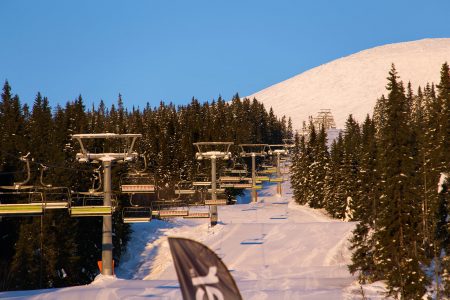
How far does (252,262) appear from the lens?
154ft

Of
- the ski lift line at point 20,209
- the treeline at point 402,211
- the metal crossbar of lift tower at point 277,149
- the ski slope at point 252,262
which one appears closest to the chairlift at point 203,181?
the ski slope at point 252,262

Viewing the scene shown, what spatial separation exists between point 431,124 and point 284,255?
1171 inches

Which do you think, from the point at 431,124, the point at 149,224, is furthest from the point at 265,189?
the point at 149,224

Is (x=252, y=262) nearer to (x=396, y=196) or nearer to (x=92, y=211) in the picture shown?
(x=396, y=196)

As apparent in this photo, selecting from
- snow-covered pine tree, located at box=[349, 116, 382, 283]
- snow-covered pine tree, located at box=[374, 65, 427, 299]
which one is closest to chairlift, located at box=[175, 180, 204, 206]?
snow-covered pine tree, located at box=[349, 116, 382, 283]

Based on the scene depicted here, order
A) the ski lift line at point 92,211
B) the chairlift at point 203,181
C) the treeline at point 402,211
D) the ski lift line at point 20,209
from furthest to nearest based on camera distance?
the chairlift at point 203,181
the treeline at point 402,211
the ski lift line at point 92,211
the ski lift line at point 20,209

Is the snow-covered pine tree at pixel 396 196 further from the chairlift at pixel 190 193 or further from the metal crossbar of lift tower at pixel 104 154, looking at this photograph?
the metal crossbar of lift tower at pixel 104 154

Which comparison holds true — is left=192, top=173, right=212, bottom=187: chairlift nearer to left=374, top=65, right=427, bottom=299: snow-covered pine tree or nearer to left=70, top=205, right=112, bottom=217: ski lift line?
left=374, top=65, right=427, bottom=299: snow-covered pine tree

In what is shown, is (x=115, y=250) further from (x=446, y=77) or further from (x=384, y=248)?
(x=446, y=77)

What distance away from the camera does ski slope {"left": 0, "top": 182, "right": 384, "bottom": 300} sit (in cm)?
2911

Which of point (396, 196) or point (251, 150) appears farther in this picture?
point (251, 150)

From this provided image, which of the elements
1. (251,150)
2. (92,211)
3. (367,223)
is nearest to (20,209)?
(92,211)

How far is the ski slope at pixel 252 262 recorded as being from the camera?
2911 centimetres

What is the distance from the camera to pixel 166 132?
393ft
